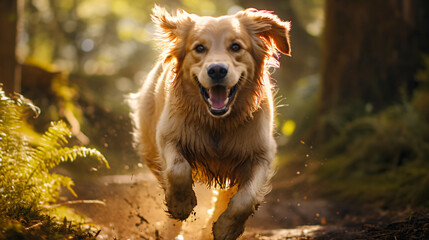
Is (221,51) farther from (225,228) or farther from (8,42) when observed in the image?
(8,42)

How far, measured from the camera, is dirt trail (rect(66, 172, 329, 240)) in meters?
5.35

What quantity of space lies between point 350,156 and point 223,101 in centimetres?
505

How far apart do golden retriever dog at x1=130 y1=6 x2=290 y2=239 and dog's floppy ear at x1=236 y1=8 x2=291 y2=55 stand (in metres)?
0.01

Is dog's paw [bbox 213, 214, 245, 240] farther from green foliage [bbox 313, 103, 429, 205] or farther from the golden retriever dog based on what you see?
green foliage [bbox 313, 103, 429, 205]

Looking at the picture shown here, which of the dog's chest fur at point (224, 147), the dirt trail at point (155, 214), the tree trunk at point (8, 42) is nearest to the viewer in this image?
the dog's chest fur at point (224, 147)

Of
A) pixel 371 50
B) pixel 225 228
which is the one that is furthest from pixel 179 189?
pixel 371 50

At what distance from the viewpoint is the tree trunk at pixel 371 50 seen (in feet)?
29.3

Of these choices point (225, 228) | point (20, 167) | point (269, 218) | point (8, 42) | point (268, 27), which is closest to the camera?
point (225, 228)

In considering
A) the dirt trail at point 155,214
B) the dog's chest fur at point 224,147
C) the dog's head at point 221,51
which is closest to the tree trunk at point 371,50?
the dirt trail at point 155,214

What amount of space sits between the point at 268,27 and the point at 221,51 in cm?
74

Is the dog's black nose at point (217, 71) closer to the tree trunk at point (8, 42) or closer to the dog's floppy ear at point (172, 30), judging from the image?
the dog's floppy ear at point (172, 30)

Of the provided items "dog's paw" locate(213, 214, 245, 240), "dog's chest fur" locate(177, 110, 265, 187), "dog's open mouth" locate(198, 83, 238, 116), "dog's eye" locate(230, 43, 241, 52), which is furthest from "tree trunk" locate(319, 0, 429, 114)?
"dog's paw" locate(213, 214, 245, 240)

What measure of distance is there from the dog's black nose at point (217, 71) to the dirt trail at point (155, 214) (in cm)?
171

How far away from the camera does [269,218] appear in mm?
7051
